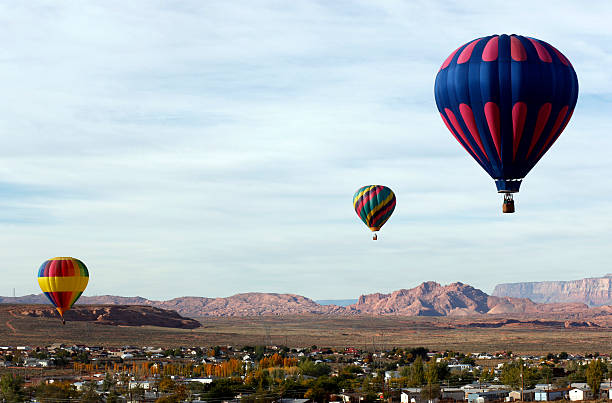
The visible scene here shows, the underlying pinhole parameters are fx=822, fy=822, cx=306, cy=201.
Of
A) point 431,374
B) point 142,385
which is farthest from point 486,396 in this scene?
point 142,385

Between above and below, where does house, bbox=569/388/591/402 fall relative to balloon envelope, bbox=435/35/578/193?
below

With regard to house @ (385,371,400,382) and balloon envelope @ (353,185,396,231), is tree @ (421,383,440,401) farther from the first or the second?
balloon envelope @ (353,185,396,231)

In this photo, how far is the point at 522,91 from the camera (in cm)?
4722

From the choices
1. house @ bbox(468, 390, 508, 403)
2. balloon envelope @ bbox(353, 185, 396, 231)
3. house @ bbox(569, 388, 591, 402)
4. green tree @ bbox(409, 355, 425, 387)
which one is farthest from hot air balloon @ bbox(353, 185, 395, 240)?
house @ bbox(569, 388, 591, 402)

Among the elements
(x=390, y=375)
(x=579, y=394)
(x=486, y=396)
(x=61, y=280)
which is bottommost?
(x=486, y=396)

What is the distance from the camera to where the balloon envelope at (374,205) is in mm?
88375

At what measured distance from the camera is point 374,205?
8838cm

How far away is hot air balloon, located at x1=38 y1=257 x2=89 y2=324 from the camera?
283ft

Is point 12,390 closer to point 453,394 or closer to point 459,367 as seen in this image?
point 453,394

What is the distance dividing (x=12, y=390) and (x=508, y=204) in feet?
157

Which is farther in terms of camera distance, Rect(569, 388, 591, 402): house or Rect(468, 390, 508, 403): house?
Rect(569, 388, 591, 402): house

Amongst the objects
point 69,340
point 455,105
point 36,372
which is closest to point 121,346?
point 69,340

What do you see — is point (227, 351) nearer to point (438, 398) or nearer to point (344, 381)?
point (344, 381)

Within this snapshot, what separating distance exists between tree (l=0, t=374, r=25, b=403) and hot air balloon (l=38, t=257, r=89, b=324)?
391 inches
